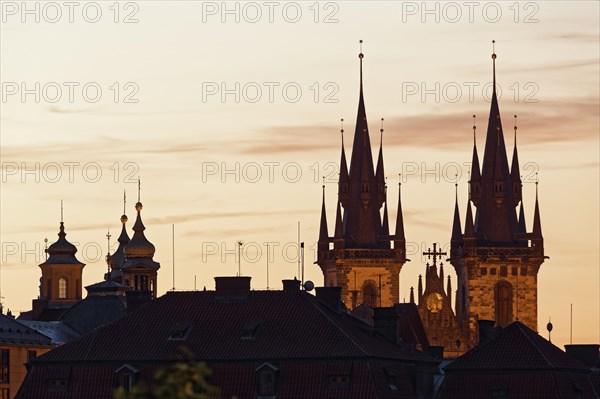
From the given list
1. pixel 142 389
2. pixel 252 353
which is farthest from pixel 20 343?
pixel 142 389

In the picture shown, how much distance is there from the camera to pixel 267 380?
427ft

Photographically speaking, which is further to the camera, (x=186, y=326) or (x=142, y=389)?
(x=186, y=326)

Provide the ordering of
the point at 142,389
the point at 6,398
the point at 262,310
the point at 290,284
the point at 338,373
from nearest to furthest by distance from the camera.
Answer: the point at 142,389 < the point at 338,373 < the point at 262,310 < the point at 290,284 < the point at 6,398

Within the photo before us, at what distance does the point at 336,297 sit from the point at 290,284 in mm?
2829

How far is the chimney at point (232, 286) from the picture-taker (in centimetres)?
13912

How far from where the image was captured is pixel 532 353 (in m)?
135

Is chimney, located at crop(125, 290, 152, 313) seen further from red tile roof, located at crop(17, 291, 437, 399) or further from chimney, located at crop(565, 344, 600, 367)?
chimney, located at crop(565, 344, 600, 367)

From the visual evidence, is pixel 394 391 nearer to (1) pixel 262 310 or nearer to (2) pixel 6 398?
(1) pixel 262 310

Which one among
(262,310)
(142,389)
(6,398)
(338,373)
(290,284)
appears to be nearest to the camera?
(142,389)

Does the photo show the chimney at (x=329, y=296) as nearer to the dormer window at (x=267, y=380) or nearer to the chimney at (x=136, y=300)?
the chimney at (x=136, y=300)

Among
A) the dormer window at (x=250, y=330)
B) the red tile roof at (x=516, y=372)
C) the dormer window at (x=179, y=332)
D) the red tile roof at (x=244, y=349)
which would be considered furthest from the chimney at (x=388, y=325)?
the dormer window at (x=179, y=332)

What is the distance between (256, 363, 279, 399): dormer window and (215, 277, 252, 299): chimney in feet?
30.9

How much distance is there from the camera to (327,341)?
132 metres

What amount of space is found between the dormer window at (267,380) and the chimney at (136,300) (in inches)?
610
